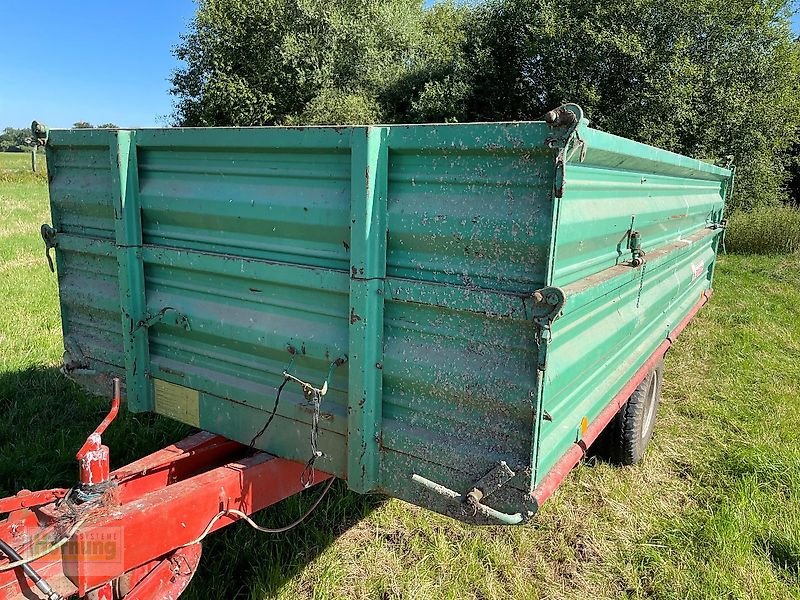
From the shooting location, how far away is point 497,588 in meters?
2.94

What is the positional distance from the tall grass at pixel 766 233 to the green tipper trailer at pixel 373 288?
14.7 meters

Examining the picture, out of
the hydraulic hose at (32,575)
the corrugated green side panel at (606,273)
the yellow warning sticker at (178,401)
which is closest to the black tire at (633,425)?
the corrugated green side panel at (606,273)

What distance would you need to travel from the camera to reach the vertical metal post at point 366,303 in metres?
2.01

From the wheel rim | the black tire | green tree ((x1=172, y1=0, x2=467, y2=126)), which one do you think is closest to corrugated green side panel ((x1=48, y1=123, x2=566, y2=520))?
the black tire

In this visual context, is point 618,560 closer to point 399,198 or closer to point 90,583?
point 399,198

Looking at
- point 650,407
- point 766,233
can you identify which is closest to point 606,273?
point 650,407

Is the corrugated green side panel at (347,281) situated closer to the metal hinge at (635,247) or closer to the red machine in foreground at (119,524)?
the red machine in foreground at (119,524)

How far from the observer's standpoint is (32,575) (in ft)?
5.50

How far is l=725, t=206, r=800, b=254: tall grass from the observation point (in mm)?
15172

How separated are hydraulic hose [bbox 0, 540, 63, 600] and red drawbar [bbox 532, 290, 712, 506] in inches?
56.4

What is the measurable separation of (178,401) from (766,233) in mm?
16427

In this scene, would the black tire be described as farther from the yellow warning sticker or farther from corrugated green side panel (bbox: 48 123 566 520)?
the yellow warning sticker

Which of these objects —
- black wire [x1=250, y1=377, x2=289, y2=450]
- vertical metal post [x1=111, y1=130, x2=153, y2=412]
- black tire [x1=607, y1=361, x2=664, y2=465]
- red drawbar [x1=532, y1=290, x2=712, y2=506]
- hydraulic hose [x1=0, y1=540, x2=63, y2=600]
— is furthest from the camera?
black tire [x1=607, y1=361, x2=664, y2=465]

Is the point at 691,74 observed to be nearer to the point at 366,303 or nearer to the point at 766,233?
Result: the point at 766,233
